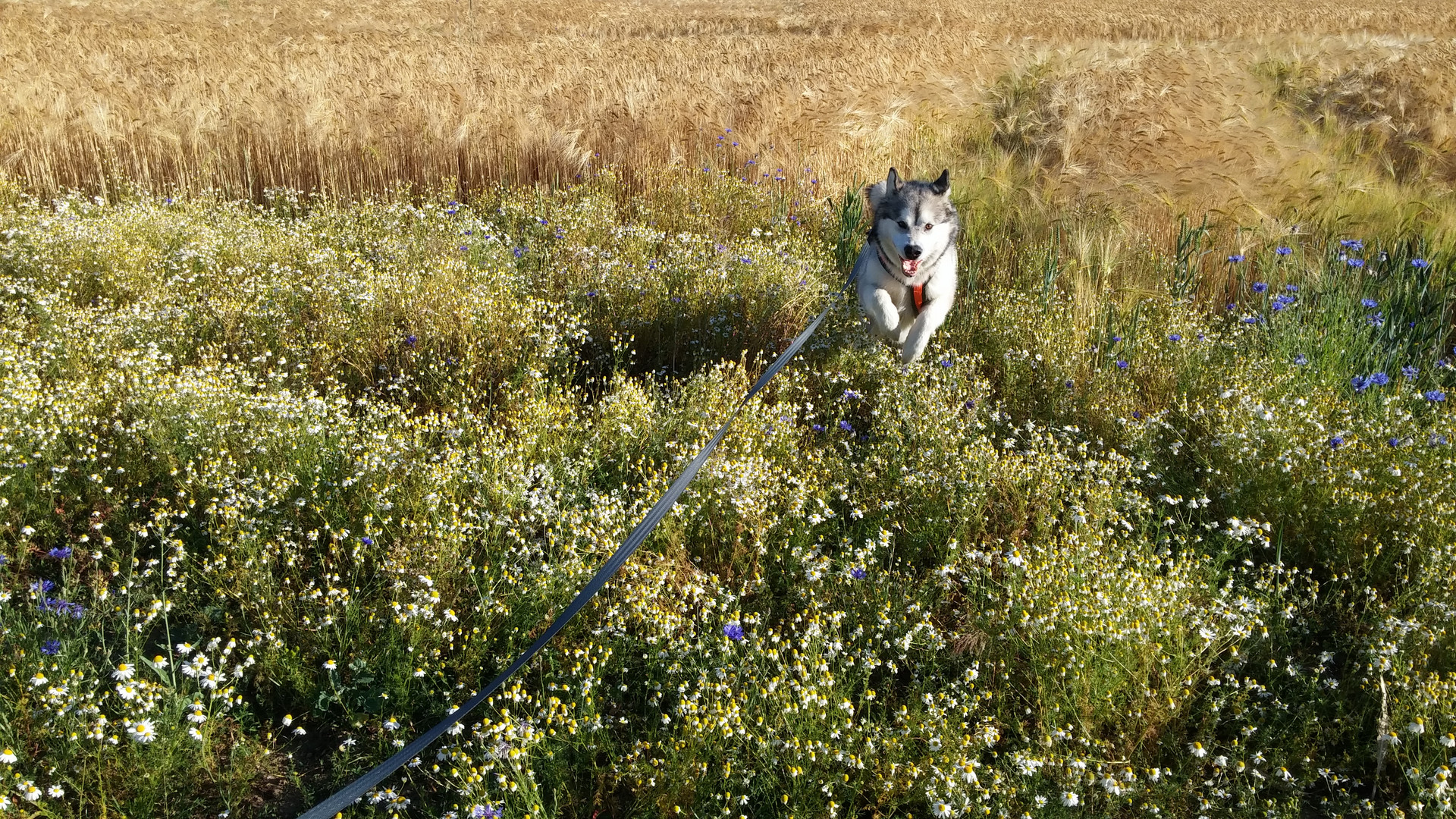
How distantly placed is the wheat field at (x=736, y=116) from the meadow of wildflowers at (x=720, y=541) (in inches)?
79.7

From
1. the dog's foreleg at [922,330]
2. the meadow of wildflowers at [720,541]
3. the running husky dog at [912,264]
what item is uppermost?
the running husky dog at [912,264]

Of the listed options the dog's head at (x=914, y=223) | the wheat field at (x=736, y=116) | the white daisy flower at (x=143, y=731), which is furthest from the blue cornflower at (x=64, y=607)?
the wheat field at (x=736, y=116)

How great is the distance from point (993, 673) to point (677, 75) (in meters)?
8.12

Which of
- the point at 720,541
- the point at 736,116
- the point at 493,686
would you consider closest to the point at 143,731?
the point at 493,686

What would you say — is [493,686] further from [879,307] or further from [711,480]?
[879,307]

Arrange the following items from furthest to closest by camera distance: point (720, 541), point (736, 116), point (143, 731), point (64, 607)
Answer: point (736, 116)
point (720, 541)
point (64, 607)
point (143, 731)

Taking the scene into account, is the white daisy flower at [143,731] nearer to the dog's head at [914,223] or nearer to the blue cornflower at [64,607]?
the blue cornflower at [64,607]

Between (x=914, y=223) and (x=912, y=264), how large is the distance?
0.19m

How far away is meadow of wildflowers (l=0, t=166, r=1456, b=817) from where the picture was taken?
2.13 m

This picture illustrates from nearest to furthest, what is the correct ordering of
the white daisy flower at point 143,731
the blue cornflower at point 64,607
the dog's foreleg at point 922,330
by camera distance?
the white daisy flower at point 143,731, the blue cornflower at point 64,607, the dog's foreleg at point 922,330

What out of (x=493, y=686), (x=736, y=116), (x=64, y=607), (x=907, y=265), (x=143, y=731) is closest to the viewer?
(x=493, y=686)

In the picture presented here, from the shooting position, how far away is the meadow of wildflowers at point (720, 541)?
2.13 meters

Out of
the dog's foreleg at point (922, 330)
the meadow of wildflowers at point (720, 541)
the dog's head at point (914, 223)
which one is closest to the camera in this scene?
the meadow of wildflowers at point (720, 541)

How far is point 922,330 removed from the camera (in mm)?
4059
